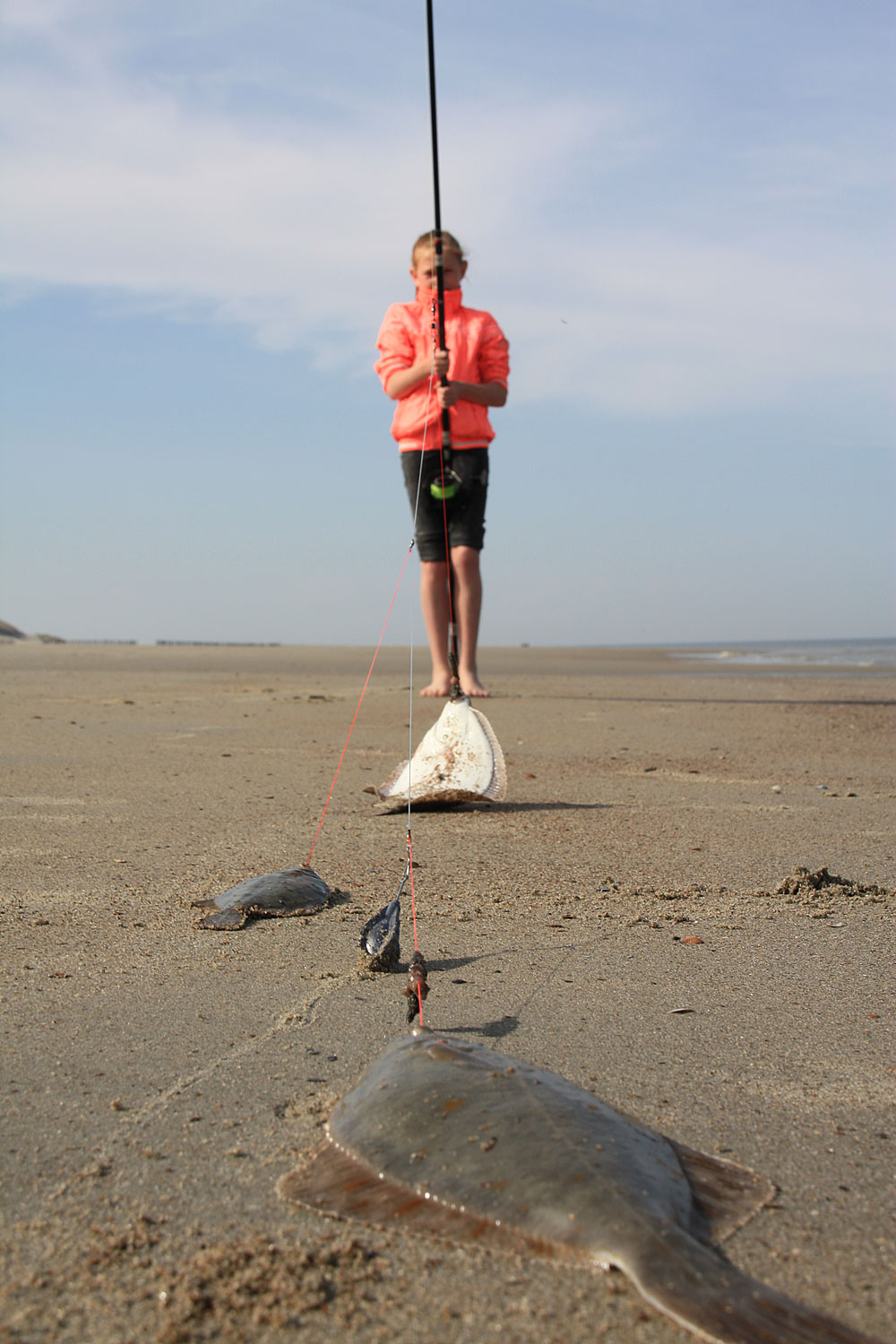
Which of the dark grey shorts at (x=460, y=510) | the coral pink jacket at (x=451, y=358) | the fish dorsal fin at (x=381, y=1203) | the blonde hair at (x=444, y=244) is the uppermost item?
the blonde hair at (x=444, y=244)

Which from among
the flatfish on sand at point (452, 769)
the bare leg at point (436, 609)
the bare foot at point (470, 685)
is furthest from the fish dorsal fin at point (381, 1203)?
the bare leg at point (436, 609)

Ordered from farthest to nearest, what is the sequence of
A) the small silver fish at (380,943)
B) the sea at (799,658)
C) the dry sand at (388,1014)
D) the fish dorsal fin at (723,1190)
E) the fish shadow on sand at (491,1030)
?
the sea at (799,658) → the small silver fish at (380,943) → the fish shadow on sand at (491,1030) → the fish dorsal fin at (723,1190) → the dry sand at (388,1014)

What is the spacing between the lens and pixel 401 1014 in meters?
2.00

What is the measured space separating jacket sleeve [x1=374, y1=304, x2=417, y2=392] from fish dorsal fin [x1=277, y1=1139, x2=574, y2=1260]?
5.39 m

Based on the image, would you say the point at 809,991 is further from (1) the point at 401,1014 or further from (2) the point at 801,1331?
(2) the point at 801,1331

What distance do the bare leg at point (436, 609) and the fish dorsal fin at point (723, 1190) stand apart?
16.7 ft

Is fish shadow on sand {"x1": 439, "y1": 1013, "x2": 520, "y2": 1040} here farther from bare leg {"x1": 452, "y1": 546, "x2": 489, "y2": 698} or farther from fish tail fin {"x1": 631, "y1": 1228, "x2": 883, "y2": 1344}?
bare leg {"x1": 452, "y1": 546, "x2": 489, "y2": 698}

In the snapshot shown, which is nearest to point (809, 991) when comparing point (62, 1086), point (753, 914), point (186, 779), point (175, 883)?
point (753, 914)

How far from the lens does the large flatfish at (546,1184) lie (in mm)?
1105

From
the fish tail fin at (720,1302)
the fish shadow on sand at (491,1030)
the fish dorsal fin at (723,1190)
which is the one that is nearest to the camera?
the fish tail fin at (720,1302)

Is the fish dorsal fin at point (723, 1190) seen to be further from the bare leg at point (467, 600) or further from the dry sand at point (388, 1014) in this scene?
the bare leg at point (467, 600)

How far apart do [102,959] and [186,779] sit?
2.20 metres

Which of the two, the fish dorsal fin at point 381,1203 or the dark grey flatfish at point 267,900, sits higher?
the dark grey flatfish at point 267,900

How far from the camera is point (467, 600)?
641 centimetres
